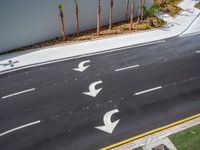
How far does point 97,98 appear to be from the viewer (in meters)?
16.4

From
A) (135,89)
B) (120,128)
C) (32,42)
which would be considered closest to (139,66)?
(135,89)

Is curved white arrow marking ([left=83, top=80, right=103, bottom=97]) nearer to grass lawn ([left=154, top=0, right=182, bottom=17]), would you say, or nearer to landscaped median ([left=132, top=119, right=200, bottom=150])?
landscaped median ([left=132, top=119, right=200, bottom=150])

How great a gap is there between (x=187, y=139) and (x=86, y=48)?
1190cm

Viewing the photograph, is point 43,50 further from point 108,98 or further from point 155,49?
point 155,49

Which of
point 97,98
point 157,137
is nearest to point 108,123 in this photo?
point 97,98

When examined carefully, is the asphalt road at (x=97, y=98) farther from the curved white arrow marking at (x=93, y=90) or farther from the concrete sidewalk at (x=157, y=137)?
the concrete sidewalk at (x=157, y=137)

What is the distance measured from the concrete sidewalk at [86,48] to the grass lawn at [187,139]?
33.4ft

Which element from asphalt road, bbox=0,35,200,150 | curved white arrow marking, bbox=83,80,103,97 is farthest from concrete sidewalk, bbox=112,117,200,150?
curved white arrow marking, bbox=83,80,103,97

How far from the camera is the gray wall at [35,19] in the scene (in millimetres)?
20016

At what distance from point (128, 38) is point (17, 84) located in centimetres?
1106

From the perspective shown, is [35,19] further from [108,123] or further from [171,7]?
[171,7]

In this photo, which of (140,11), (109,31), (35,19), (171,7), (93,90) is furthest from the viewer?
(171,7)

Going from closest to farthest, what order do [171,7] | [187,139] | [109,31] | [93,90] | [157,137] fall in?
[187,139] → [157,137] → [93,90] → [109,31] → [171,7]

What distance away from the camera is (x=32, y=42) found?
22.0m
